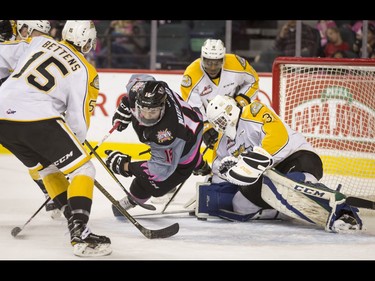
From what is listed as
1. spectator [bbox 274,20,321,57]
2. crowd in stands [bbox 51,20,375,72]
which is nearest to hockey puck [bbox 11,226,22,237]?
crowd in stands [bbox 51,20,375,72]

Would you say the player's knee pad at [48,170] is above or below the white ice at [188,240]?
above

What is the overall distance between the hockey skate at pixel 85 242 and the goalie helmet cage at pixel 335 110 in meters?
2.15

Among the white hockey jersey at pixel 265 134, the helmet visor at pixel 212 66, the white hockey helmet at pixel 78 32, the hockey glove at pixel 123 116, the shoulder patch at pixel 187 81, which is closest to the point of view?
the white hockey helmet at pixel 78 32

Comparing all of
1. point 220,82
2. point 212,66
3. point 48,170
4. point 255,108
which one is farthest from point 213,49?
point 48,170

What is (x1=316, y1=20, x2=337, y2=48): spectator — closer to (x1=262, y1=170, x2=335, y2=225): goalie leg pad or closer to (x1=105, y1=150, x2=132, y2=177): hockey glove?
(x1=105, y1=150, x2=132, y2=177): hockey glove

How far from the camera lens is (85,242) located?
379 cm

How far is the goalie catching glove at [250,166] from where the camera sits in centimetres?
432

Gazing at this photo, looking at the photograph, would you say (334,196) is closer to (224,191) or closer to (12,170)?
(224,191)

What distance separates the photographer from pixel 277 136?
4.55 m

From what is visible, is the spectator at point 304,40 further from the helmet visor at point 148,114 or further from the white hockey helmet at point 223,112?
the helmet visor at point 148,114

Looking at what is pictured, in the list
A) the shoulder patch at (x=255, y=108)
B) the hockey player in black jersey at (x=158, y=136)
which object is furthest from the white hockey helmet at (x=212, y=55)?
the shoulder patch at (x=255, y=108)

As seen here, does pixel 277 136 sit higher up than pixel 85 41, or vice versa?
pixel 85 41
